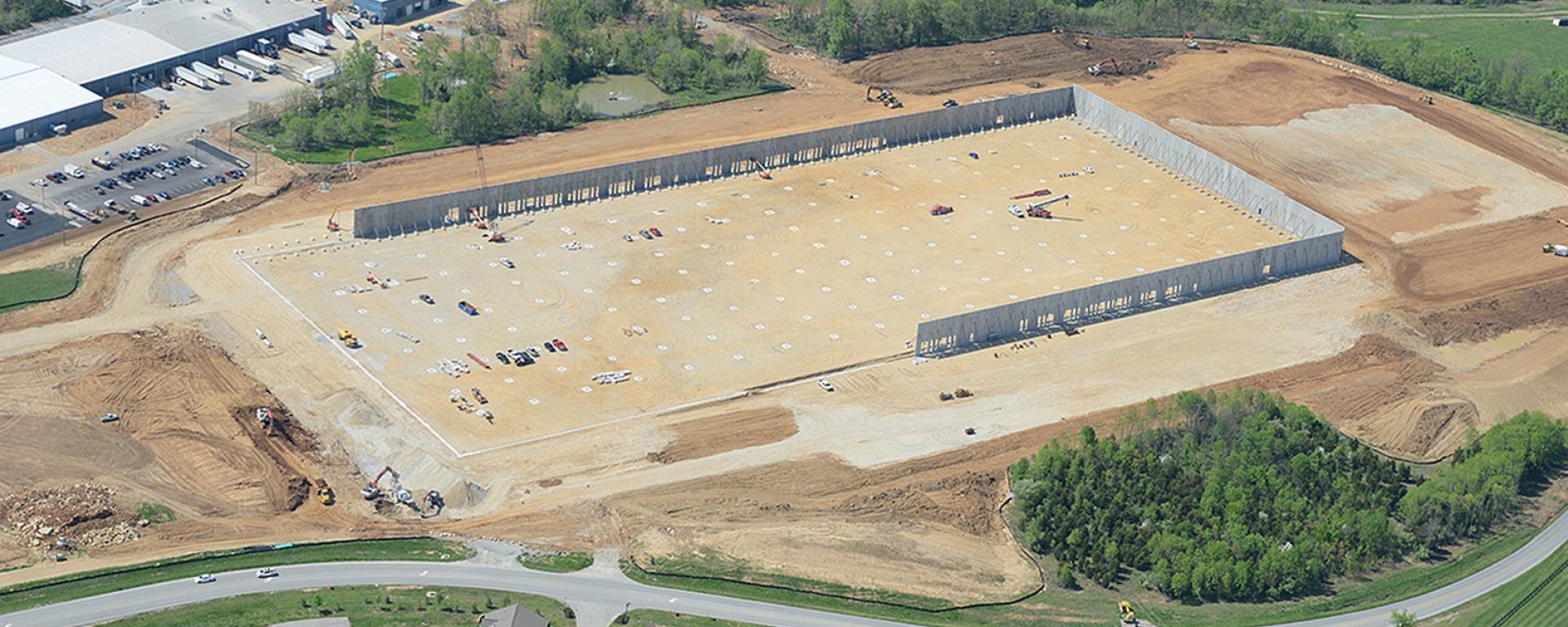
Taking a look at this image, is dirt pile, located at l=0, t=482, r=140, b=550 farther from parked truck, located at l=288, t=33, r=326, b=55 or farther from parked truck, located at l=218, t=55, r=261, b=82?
parked truck, located at l=288, t=33, r=326, b=55

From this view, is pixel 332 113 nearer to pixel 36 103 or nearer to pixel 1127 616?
pixel 36 103

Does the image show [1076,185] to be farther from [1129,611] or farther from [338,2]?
[338,2]

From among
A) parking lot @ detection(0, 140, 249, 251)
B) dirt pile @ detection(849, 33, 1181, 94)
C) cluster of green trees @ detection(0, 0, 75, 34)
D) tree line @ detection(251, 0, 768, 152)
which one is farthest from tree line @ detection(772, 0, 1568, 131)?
cluster of green trees @ detection(0, 0, 75, 34)

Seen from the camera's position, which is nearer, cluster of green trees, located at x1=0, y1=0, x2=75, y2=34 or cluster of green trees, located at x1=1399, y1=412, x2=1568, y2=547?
cluster of green trees, located at x1=1399, y1=412, x2=1568, y2=547

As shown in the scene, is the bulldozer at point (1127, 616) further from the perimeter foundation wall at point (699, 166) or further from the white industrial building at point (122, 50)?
the white industrial building at point (122, 50)

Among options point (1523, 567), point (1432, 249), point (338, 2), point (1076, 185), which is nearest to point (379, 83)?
point (338, 2)

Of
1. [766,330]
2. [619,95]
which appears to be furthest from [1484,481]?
[619,95]

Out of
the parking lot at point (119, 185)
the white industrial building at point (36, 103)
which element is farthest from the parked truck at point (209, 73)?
the parking lot at point (119, 185)
